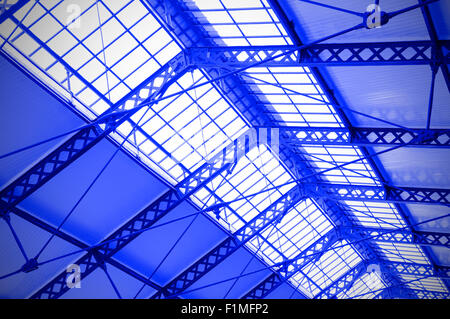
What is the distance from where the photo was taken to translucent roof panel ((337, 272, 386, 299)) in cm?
4325

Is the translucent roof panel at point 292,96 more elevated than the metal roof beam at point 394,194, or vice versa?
the translucent roof panel at point 292,96

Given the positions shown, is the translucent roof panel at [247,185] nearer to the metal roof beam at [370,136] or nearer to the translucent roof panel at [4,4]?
the metal roof beam at [370,136]

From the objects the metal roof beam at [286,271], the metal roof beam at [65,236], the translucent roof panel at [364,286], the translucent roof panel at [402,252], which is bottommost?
the metal roof beam at [65,236]

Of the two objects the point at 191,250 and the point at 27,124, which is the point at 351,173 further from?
the point at 27,124

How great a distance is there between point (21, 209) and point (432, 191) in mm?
20417

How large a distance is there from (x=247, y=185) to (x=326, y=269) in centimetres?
1619

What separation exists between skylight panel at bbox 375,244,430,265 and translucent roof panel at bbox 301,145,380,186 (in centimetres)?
1121

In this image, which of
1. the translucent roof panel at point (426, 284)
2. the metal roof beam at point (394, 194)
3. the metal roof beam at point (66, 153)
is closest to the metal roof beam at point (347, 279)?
the translucent roof panel at point (426, 284)

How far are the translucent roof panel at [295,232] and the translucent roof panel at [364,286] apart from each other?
10.6 metres

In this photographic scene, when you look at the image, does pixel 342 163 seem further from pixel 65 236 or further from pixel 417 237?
pixel 65 236

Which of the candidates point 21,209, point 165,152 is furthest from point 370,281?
point 21,209

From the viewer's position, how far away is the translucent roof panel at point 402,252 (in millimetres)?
36969

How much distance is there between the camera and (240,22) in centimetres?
1844
